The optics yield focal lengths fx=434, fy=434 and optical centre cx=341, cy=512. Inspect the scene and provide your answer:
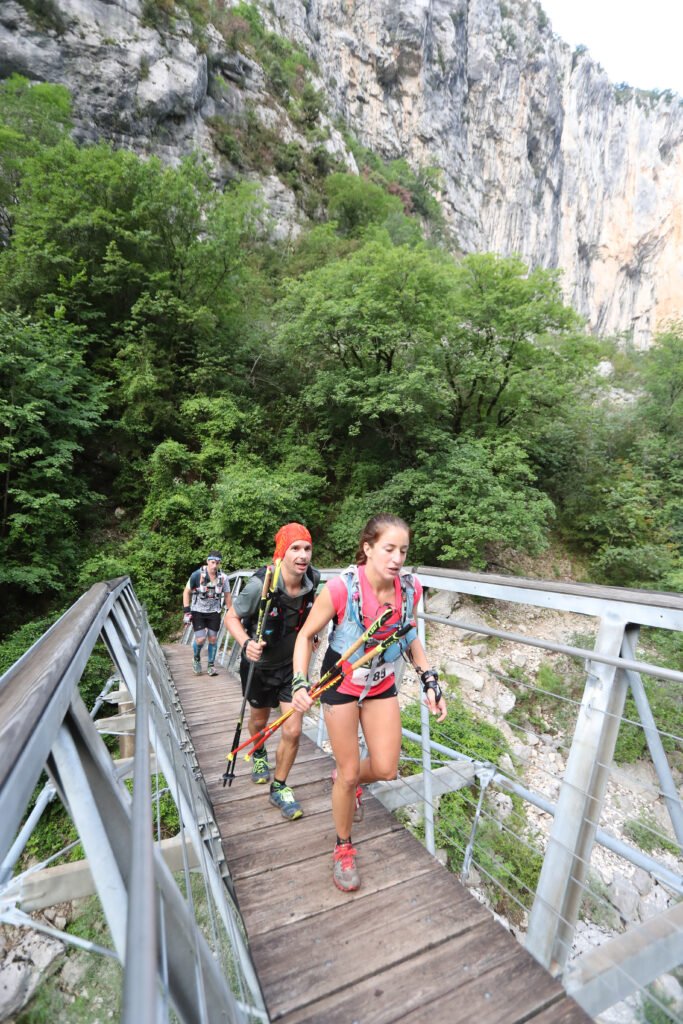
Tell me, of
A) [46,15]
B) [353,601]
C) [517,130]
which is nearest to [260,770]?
[353,601]

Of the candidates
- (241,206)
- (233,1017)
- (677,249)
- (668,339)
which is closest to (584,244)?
(677,249)

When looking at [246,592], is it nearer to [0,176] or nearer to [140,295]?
[140,295]

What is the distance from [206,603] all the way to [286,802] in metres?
3.38

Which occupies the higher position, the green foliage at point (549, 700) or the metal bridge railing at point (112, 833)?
the metal bridge railing at point (112, 833)

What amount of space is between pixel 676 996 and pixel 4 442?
11.8m

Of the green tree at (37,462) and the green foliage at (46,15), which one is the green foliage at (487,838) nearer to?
A: the green tree at (37,462)

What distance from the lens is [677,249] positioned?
128 ft

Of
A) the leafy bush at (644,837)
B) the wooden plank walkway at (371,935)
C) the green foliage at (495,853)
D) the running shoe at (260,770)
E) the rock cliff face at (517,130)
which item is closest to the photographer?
the wooden plank walkway at (371,935)

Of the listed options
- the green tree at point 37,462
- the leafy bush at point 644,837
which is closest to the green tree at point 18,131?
the green tree at point 37,462

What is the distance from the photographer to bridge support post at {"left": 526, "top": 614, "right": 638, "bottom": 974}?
1471 millimetres

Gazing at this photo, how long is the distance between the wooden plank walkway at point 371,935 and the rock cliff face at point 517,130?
33586 mm

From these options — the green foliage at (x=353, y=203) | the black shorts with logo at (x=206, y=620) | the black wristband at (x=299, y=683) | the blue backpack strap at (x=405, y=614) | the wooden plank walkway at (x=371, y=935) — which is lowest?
the black shorts with logo at (x=206, y=620)

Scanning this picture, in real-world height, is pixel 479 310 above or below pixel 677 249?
below

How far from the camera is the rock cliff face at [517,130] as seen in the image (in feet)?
112
